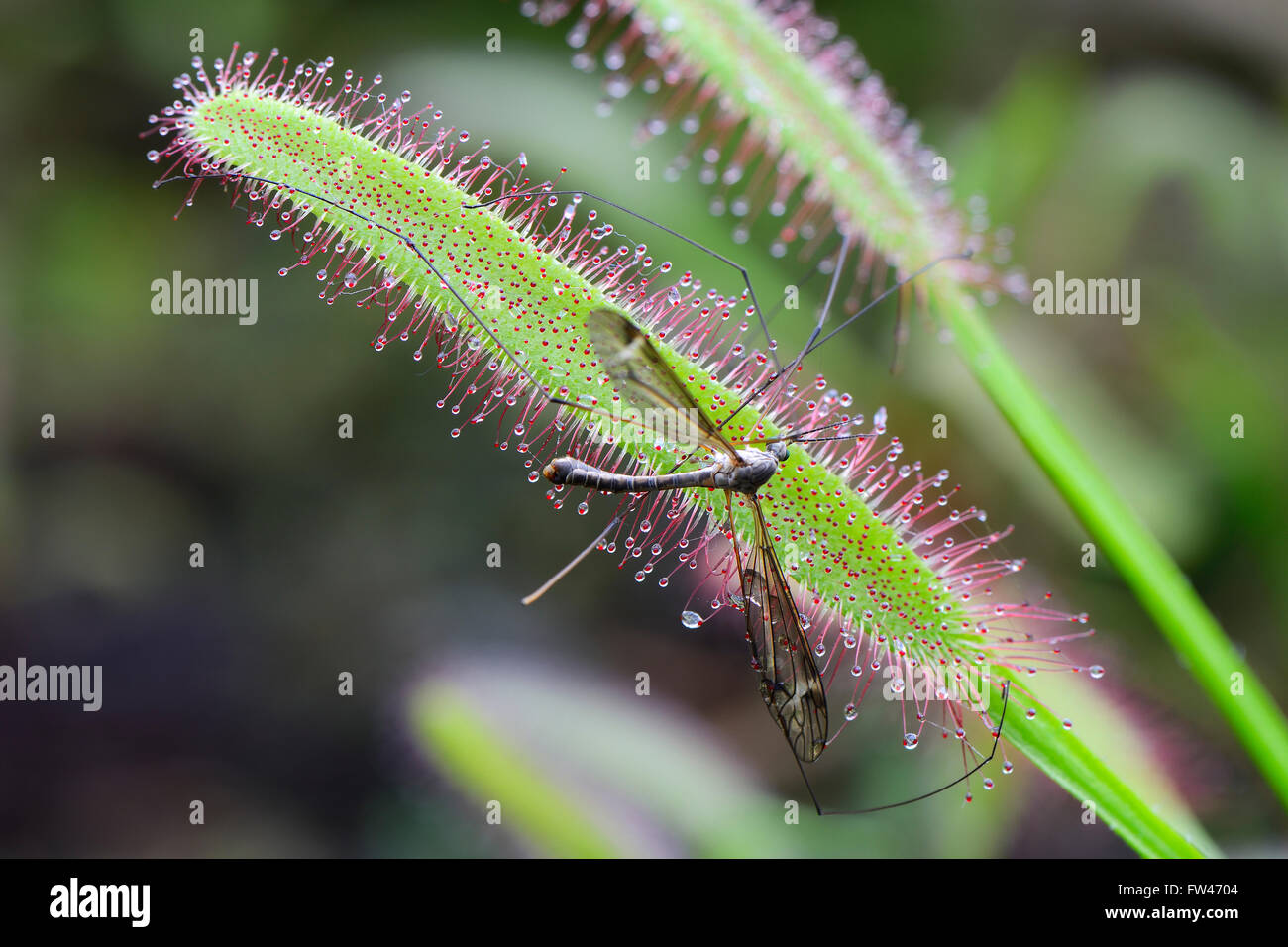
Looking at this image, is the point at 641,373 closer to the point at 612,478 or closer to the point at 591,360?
the point at 591,360

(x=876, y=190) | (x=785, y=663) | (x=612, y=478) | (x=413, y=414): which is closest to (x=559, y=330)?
(x=612, y=478)

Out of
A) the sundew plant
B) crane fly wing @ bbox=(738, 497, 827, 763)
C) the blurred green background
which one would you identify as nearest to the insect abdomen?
the sundew plant

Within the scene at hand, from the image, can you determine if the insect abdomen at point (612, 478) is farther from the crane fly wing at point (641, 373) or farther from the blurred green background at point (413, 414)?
the blurred green background at point (413, 414)

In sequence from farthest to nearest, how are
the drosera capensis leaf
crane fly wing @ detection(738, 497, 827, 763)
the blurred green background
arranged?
the blurred green background
the drosera capensis leaf
crane fly wing @ detection(738, 497, 827, 763)

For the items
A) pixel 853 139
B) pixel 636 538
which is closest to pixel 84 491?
pixel 636 538

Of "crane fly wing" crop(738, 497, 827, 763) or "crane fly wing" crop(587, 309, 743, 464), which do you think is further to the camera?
"crane fly wing" crop(738, 497, 827, 763)

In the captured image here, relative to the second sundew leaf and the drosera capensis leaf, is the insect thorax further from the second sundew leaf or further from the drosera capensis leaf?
the drosera capensis leaf
